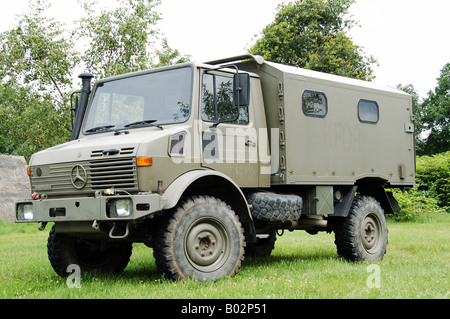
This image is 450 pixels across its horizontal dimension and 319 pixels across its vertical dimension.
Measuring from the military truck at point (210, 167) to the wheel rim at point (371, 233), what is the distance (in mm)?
26

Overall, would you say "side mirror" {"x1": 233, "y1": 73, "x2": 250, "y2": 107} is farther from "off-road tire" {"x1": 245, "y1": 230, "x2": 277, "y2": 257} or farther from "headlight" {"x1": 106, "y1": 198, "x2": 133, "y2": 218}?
Result: "off-road tire" {"x1": 245, "y1": 230, "x2": 277, "y2": 257}

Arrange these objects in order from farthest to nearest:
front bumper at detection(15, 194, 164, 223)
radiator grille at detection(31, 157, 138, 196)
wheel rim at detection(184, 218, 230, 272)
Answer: wheel rim at detection(184, 218, 230, 272)
radiator grille at detection(31, 157, 138, 196)
front bumper at detection(15, 194, 164, 223)

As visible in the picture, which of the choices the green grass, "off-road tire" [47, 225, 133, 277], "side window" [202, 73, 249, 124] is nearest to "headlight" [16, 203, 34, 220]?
"off-road tire" [47, 225, 133, 277]

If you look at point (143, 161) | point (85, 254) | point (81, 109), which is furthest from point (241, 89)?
point (85, 254)

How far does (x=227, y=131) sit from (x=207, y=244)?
60.8 inches

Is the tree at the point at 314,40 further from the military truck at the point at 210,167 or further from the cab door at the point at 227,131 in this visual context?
the cab door at the point at 227,131

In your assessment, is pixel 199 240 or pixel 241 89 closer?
pixel 199 240

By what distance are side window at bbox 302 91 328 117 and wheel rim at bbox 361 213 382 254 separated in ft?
6.83

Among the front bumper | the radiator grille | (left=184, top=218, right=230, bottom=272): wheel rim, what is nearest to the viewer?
the front bumper

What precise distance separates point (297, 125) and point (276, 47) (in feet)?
77.2

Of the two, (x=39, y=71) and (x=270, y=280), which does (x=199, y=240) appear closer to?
(x=270, y=280)

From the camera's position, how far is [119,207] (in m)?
6.34

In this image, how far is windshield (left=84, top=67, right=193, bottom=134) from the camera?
734 centimetres
